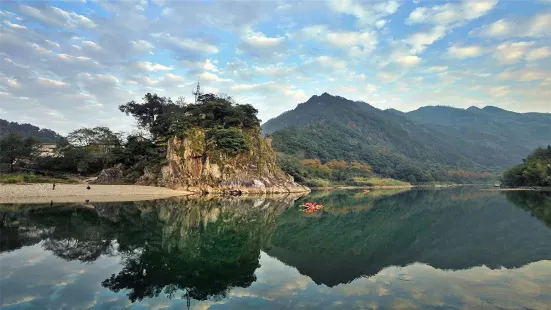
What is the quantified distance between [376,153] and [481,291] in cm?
12424

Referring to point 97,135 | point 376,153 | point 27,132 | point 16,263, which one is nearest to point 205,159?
point 97,135

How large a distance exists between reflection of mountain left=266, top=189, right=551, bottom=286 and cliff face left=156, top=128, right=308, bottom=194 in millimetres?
23158

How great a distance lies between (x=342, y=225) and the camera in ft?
83.4

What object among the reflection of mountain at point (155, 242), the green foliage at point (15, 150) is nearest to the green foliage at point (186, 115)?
the green foliage at point (15, 150)

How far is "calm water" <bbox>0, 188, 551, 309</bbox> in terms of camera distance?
885 centimetres

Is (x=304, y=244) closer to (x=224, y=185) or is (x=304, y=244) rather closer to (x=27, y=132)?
(x=224, y=185)

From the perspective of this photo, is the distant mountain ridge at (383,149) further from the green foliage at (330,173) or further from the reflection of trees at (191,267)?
the reflection of trees at (191,267)

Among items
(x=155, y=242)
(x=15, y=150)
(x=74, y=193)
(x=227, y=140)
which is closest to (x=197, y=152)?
(x=227, y=140)

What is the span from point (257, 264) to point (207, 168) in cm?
3643

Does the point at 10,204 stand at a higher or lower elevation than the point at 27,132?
lower

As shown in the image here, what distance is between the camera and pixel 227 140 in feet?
162

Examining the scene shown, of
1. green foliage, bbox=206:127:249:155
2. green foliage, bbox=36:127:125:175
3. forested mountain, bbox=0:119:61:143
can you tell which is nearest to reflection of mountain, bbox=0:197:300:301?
green foliage, bbox=206:127:249:155

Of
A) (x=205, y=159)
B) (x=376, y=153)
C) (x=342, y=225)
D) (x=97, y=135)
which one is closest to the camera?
(x=342, y=225)

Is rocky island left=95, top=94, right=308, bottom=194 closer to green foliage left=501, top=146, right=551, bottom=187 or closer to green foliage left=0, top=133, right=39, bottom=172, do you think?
green foliage left=0, top=133, right=39, bottom=172
